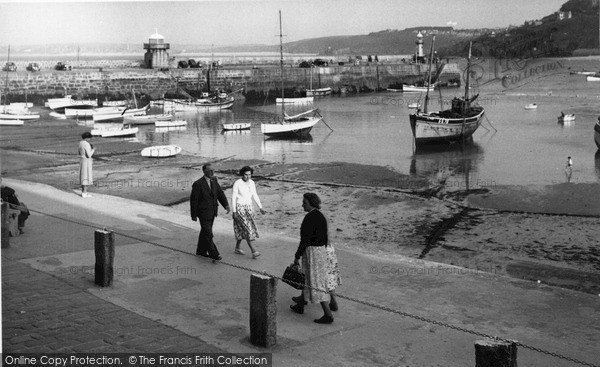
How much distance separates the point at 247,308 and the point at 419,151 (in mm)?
27726

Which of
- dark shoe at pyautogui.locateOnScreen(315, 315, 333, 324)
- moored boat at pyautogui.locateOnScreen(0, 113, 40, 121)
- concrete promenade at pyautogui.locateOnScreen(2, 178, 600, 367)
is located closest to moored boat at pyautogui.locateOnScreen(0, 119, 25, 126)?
Answer: moored boat at pyautogui.locateOnScreen(0, 113, 40, 121)

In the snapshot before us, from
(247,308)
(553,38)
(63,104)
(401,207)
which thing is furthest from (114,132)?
(553,38)

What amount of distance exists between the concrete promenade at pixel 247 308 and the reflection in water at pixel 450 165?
14.4m

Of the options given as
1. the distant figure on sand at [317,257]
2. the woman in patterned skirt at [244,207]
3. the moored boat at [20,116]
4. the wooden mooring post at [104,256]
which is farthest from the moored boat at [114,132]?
the distant figure on sand at [317,257]

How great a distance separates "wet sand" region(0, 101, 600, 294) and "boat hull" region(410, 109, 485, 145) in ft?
28.5

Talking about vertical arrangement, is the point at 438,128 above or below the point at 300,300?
above

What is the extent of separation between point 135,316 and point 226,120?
45.4m

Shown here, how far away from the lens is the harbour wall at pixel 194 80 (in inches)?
2277

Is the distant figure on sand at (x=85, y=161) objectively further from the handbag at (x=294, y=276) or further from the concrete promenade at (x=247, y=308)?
the handbag at (x=294, y=276)

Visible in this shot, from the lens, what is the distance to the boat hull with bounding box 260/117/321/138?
39.1 metres

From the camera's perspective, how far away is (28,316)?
7.15 m

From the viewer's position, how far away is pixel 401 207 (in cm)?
1895

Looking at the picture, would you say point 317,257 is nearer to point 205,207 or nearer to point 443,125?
point 205,207

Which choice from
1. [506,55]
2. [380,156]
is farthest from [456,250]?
[506,55]
